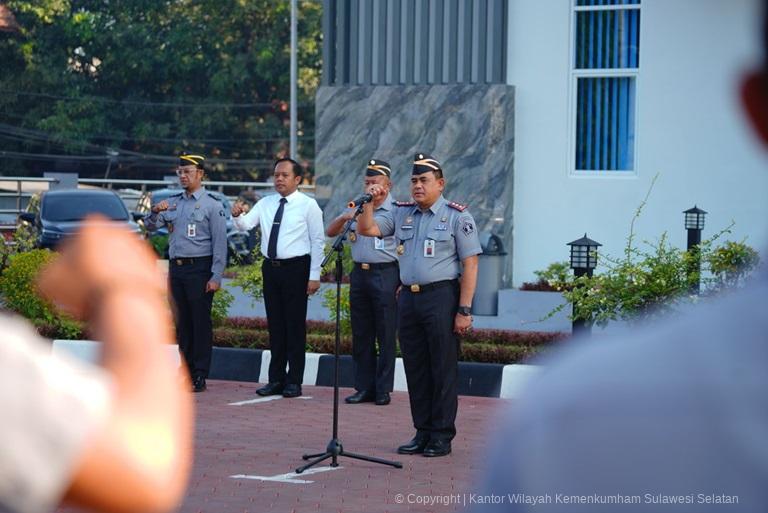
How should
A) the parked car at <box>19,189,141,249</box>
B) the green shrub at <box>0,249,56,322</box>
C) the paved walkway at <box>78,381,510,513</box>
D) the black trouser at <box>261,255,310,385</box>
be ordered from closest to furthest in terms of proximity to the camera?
the paved walkway at <box>78,381,510,513</box>
the black trouser at <box>261,255,310,385</box>
the green shrub at <box>0,249,56,322</box>
the parked car at <box>19,189,141,249</box>

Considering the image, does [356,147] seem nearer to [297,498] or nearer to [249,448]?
[249,448]

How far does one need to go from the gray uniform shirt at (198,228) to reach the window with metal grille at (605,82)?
6604 millimetres

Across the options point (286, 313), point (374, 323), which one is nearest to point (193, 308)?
point (286, 313)

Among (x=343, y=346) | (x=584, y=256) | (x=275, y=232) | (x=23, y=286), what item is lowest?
(x=343, y=346)

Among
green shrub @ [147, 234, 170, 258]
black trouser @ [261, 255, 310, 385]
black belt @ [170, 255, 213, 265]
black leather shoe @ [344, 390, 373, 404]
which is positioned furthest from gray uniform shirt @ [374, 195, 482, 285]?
green shrub @ [147, 234, 170, 258]

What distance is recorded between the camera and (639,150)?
1662cm

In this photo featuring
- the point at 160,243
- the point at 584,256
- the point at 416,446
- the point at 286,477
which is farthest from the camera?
the point at 160,243

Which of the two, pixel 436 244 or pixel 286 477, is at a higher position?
pixel 436 244

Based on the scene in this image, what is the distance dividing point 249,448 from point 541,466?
8.03m

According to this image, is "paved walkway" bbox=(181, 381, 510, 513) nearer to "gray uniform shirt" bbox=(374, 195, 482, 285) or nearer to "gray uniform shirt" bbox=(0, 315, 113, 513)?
"gray uniform shirt" bbox=(374, 195, 482, 285)

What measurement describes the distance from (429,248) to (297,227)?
272 centimetres

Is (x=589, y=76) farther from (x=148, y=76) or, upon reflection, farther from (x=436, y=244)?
(x=148, y=76)

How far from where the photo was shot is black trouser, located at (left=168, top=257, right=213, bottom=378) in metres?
11.7

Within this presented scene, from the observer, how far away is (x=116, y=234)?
190 centimetres
